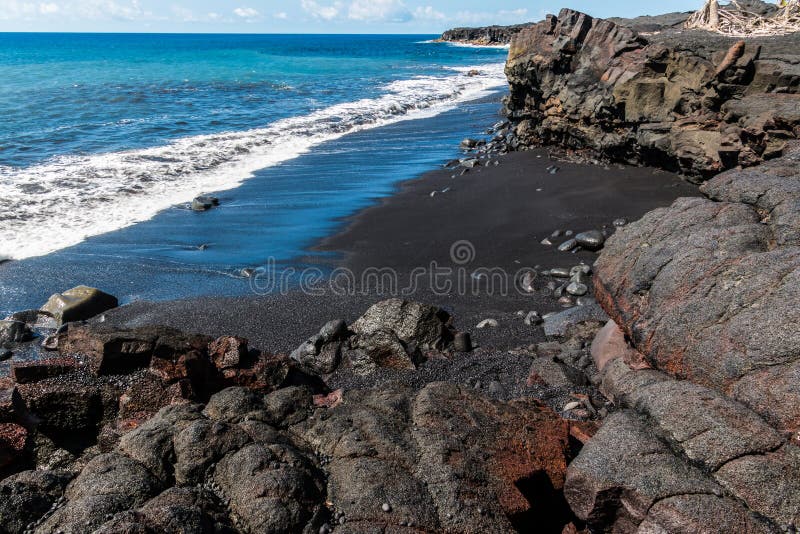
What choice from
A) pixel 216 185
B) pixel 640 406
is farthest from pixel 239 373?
pixel 216 185

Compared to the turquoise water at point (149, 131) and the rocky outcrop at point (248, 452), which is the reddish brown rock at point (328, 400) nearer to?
the rocky outcrop at point (248, 452)

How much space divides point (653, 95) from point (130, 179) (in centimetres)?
1477

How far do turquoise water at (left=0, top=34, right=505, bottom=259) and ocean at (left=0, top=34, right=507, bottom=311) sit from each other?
0.24 ft

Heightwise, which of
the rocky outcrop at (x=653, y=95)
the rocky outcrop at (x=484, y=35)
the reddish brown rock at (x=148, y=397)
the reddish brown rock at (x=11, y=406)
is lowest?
the reddish brown rock at (x=148, y=397)

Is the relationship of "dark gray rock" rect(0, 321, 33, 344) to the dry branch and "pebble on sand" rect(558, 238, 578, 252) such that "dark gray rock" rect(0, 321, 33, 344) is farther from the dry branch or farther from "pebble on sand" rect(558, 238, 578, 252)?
the dry branch

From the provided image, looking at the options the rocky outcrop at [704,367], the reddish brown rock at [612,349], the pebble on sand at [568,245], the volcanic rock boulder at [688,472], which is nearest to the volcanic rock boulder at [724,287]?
the rocky outcrop at [704,367]

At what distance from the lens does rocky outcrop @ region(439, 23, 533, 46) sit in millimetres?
114562

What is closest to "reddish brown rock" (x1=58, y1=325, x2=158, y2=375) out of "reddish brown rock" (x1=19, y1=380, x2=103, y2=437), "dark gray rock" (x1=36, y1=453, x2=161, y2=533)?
"reddish brown rock" (x1=19, y1=380, x2=103, y2=437)

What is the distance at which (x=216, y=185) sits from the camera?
16234 millimetres

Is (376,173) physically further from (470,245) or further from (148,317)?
(148,317)

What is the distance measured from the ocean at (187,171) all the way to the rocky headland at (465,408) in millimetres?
2160

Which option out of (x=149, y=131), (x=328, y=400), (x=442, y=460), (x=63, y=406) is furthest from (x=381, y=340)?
(x=149, y=131)

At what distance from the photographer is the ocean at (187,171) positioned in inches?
428

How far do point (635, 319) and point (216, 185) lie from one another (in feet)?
42.6
